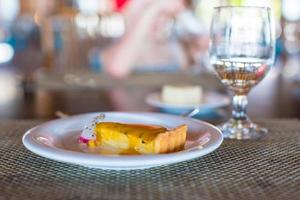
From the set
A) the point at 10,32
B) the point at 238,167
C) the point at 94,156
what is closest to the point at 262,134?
the point at 238,167

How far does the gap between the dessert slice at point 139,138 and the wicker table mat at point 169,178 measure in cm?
2

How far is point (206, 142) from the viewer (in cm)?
43

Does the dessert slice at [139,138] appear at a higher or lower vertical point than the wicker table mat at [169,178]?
higher

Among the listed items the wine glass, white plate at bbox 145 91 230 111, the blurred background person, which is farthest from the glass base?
the blurred background person

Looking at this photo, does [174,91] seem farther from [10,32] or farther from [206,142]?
[10,32]

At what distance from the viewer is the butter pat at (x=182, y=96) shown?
77cm

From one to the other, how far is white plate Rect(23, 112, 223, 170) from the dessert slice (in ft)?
0.05

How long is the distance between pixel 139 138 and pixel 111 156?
35mm

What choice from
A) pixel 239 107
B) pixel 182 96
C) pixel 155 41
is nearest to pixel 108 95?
pixel 182 96

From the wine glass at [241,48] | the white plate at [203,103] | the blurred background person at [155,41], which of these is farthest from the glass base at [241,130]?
the blurred background person at [155,41]

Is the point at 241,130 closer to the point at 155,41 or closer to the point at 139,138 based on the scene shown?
the point at 139,138

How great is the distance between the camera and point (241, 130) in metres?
0.59

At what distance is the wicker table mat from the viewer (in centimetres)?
37

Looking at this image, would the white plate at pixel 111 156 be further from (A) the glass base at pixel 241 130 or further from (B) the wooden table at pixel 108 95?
(B) the wooden table at pixel 108 95
